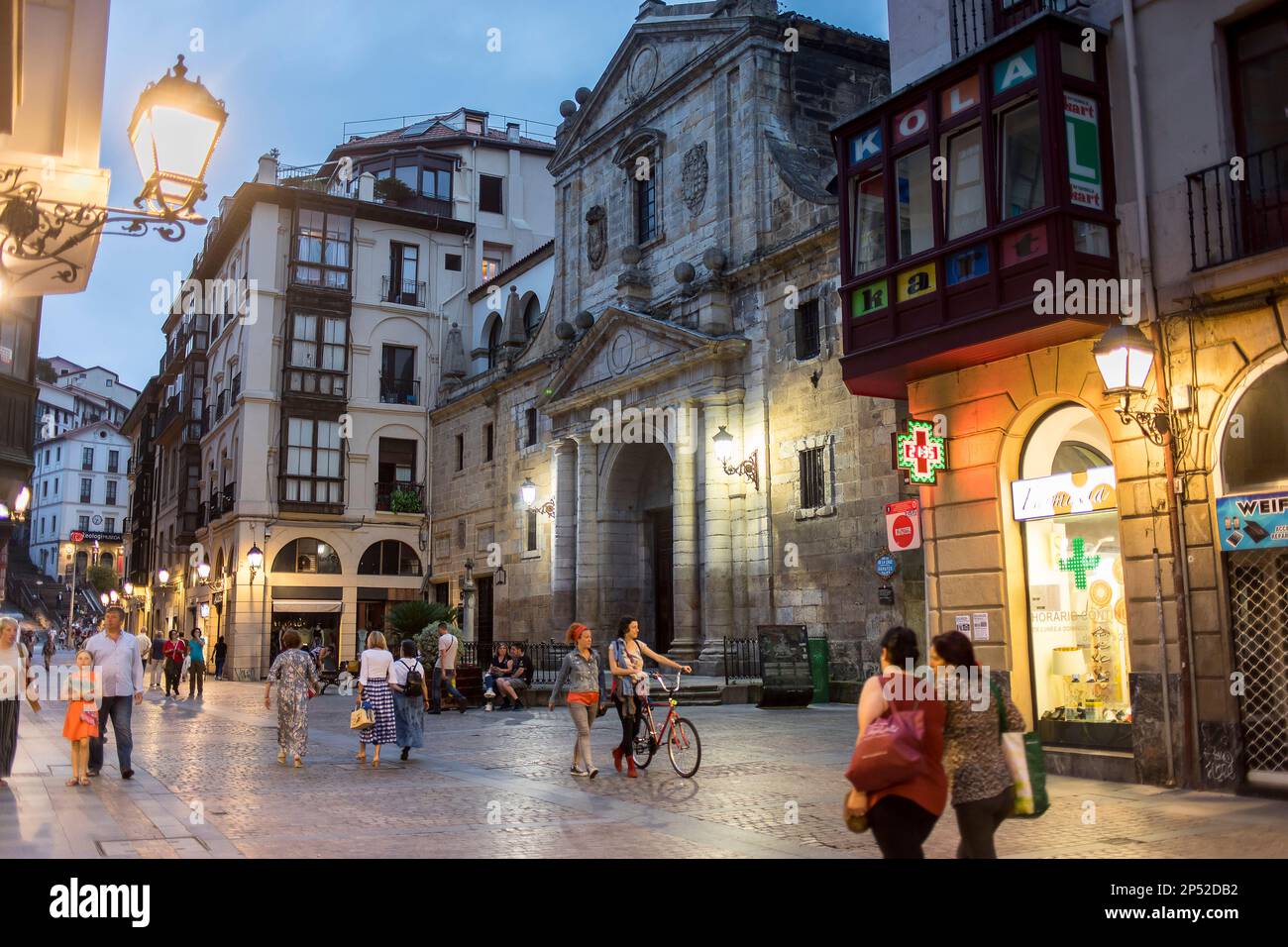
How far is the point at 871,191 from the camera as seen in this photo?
1530 cm

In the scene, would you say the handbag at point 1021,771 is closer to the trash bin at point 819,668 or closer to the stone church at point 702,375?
the stone church at point 702,375

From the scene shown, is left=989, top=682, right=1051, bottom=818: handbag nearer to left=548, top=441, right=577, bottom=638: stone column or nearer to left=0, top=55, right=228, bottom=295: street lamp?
left=0, top=55, right=228, bottom=295: street lamp

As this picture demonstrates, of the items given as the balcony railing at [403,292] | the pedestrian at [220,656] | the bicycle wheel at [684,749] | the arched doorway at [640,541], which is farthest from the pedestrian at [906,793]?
the balcony railing at [403,292]

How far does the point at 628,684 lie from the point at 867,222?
23.3 ft

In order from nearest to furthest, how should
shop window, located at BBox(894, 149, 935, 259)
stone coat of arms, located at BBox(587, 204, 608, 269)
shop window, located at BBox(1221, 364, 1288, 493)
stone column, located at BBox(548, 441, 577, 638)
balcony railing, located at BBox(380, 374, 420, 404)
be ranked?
shop window, located at BBox(1221, 364, 1288, 493), shop window, located at BBox(894, 149, 935, 259), stone column, located at BBox(548, 441, 577, 638), stone coat of arms, located at BBox(587, 204, 608, 269), balcony railing, located at BBox(380, 374, 420, 404)

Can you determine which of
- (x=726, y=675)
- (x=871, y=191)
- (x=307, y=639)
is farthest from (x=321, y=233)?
(x=871, y=191)

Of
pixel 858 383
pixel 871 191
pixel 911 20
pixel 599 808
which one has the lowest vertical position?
pixel 599 808

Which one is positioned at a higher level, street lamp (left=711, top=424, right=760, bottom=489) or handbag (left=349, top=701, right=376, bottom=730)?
street lamp (left=711, top=424, right=760, bottom=489)

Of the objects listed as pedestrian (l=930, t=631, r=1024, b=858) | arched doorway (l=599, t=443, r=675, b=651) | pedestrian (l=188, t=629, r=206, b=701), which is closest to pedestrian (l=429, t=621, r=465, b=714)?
arched doorway (l=599, t=443, r=675, b=651)

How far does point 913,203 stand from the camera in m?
14.2

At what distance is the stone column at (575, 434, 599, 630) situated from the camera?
29.0m

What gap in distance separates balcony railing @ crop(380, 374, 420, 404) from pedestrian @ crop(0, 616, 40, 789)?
2982 cm
